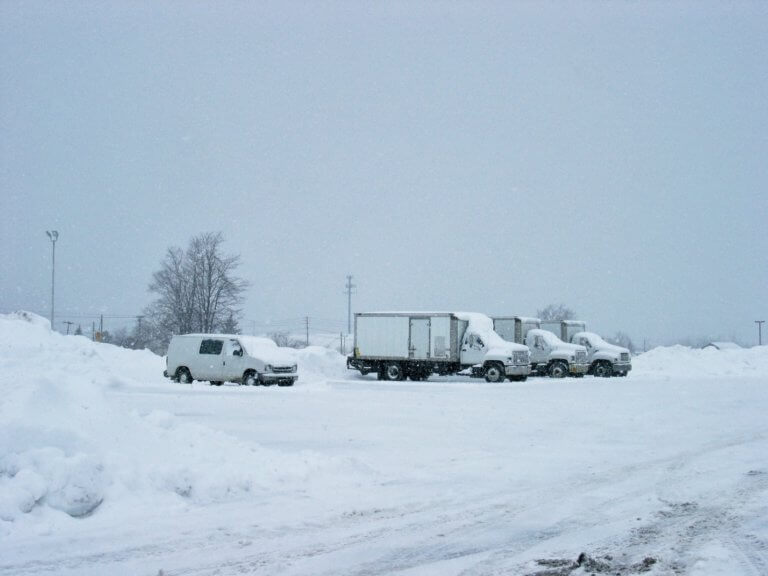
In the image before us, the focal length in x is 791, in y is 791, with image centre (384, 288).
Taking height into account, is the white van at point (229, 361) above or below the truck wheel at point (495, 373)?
above

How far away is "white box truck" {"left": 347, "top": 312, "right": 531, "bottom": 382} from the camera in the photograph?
33.3 m

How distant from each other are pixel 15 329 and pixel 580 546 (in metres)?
22.8

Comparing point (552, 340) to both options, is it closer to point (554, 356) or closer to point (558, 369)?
point (554, 356)

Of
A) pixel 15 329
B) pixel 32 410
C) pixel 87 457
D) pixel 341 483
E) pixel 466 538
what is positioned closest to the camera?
pixel 466 538

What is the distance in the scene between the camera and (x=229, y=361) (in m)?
28.0

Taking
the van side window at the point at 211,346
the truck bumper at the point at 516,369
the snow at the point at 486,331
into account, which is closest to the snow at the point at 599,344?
the snow at the point at 486,331

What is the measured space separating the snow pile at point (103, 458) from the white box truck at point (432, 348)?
926 inches

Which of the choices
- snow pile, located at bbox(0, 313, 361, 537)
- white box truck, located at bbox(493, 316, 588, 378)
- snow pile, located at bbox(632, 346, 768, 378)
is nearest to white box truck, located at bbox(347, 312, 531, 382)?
white box truck, located at bbox(493, 316, 588, 378)

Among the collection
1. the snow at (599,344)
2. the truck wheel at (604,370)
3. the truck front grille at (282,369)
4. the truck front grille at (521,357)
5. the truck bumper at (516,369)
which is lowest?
the truck wheel at (604,370)

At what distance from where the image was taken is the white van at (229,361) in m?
27.7

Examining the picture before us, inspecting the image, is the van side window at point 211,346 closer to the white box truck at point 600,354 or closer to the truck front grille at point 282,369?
the truck front grille at point 282,369

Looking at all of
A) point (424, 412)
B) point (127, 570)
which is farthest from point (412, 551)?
point (424, 412)

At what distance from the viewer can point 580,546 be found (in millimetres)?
6414

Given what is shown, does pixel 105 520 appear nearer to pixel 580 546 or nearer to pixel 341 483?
pixel 341 483
